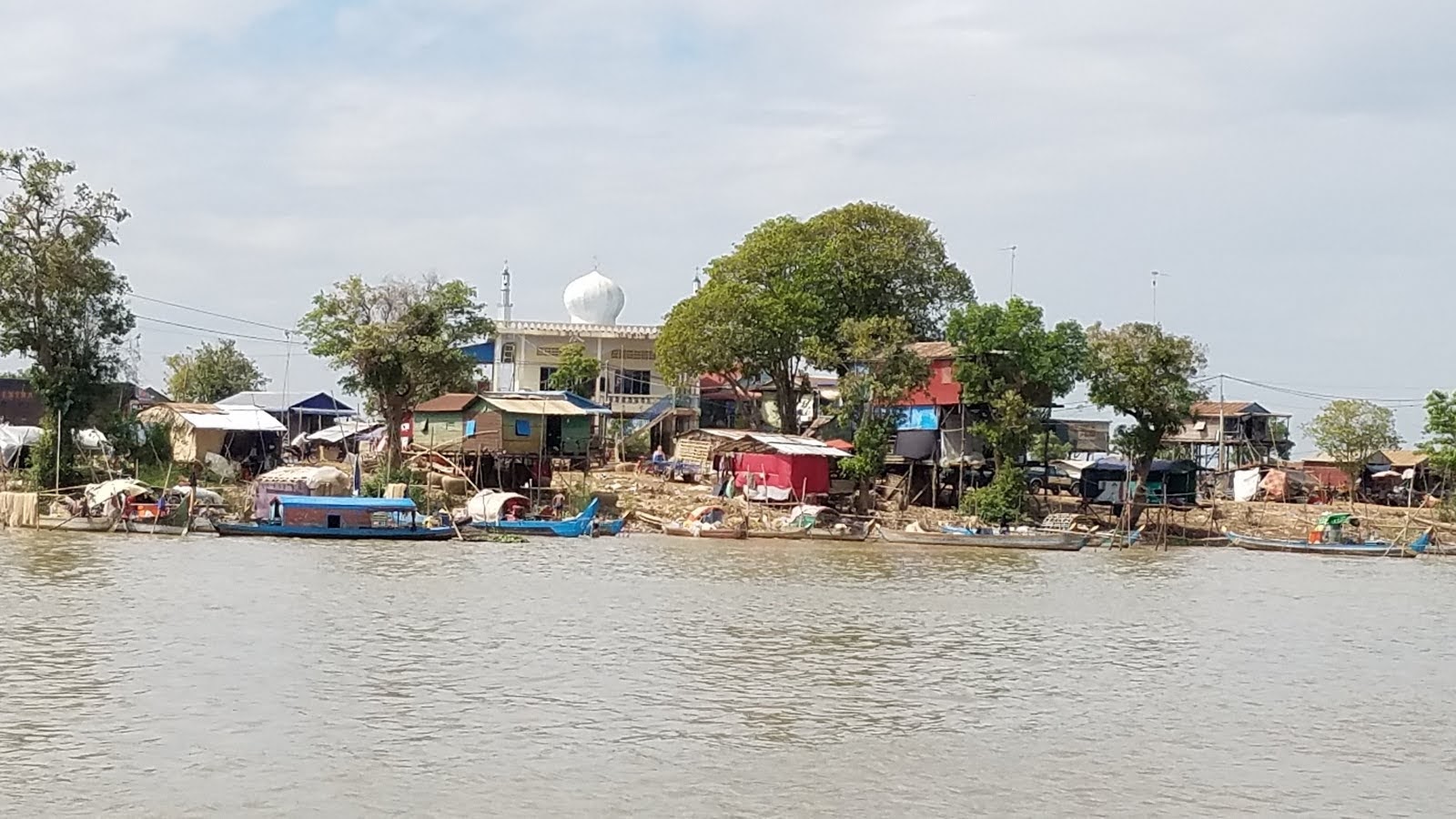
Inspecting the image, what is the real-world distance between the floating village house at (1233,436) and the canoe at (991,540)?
2127cm

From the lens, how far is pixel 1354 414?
56.7 meters

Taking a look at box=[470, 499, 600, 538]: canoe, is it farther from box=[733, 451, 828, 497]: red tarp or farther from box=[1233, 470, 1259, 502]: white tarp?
box=[1233, 470, 1259, 502]: white tarp

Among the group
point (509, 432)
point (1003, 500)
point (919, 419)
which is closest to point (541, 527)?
point (509, 432)

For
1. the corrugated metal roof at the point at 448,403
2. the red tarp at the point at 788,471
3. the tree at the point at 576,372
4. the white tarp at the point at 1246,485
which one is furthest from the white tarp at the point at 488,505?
the white tarp at the point at 1246,485

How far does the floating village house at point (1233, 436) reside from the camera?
5991cm

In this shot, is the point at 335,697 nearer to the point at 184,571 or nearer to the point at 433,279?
the point at 184,571

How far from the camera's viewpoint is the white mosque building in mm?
56719

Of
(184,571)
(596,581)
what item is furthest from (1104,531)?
(184,571)

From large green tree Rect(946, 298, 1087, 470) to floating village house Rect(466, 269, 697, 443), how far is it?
15.6m

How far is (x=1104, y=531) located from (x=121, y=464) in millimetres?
27545

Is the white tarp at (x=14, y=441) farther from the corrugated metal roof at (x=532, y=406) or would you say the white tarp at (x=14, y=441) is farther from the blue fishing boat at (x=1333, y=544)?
the blue fishing boat at (x=1333, y=544)

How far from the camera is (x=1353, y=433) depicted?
56.1m

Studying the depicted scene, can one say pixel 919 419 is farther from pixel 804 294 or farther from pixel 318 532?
pixel 318 532

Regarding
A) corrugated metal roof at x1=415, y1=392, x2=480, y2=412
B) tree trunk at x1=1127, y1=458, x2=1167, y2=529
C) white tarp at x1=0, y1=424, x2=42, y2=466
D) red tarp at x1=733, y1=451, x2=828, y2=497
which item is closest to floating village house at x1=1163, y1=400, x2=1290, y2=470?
tree trunk at x1=1127, y1=458, x2=1167, y2=529
